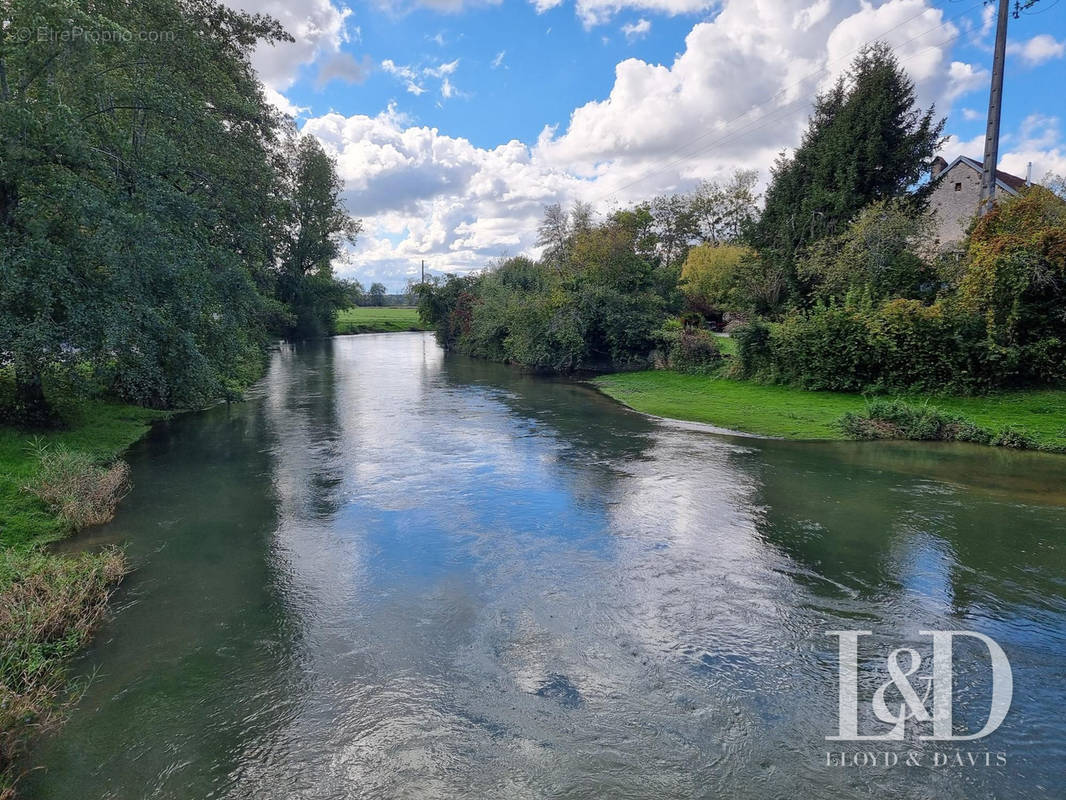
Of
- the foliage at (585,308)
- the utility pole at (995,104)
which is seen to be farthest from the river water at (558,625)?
the foliage at (585,308)

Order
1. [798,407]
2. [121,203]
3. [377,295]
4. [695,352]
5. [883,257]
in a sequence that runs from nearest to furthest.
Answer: [121,203] → [798,407] → [883,257] → [695,352] → [377,295]

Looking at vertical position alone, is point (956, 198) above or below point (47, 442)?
above

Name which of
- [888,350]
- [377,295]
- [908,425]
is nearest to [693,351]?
[888,350]

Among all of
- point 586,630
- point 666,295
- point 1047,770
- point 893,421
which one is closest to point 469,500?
point 586,630

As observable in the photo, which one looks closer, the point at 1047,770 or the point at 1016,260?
the point at 1047,770

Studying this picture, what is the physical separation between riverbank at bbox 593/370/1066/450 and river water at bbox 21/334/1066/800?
2159mm

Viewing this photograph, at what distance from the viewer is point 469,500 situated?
1104 cm

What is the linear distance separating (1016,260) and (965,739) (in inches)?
644

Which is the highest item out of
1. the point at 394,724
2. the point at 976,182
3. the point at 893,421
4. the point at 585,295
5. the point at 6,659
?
the point at 976,182

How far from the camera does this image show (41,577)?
639 cm

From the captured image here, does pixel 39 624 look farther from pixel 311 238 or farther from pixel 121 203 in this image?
pixel 311 238

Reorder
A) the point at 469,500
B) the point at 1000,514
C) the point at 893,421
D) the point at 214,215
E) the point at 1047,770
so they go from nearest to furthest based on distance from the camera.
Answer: the point at 1047,770
the point at 1000,514
the point at 469,500
the point at 214,215
the point at 893,421

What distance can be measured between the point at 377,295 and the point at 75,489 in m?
116

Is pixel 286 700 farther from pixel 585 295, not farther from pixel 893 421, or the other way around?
pixel 585 295
